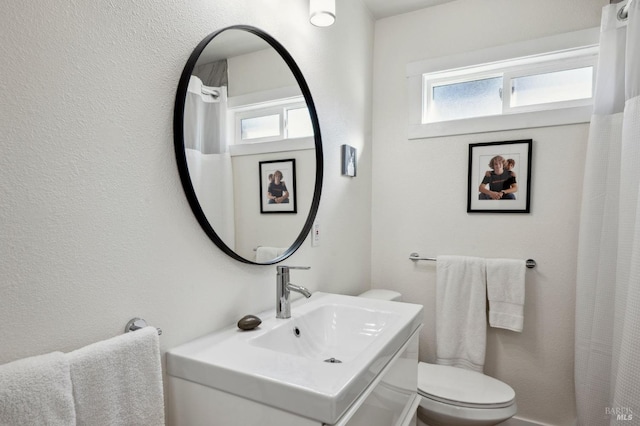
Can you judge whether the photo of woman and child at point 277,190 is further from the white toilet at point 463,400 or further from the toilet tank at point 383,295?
the white toilet at point 463,400

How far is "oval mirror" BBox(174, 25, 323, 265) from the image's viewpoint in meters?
0.99

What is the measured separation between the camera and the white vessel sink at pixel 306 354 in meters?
0.73

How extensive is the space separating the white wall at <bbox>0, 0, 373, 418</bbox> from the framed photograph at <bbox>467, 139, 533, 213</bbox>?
1364 mm

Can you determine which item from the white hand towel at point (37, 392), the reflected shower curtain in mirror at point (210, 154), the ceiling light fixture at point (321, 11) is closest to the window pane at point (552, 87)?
the ceiling light fixture at point (321, 11)

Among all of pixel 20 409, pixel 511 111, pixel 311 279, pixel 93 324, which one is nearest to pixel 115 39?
pixel 93 324

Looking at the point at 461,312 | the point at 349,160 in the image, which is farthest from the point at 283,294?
the point at 461,312

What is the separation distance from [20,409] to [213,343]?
1.49 feet

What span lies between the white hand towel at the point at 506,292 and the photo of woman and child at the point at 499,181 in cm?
35

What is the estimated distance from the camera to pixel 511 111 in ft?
6.30

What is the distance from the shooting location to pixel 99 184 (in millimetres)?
759

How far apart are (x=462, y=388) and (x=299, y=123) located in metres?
1.37

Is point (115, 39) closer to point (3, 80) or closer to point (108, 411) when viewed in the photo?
point (3, 80)

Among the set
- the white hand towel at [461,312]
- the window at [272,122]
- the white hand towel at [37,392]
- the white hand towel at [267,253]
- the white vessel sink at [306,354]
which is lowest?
the white hand towel at [461,312]

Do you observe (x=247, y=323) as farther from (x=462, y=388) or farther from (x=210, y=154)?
(x=462, y=388)
